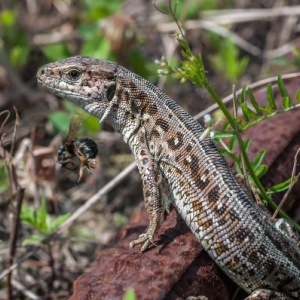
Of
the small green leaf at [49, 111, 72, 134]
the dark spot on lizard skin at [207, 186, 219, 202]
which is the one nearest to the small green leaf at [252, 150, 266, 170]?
the dark spot on lizard skin at [207, 186, 219, 202]

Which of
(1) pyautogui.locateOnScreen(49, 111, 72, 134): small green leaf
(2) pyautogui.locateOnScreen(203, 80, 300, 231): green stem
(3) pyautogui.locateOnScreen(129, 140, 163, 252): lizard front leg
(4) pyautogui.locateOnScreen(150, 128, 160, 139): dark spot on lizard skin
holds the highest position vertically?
(2) pyautogui.locateOnScreen(203, 80, 300, 231): green stem

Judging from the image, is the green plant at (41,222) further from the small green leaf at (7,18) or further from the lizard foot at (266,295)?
the small green leaf at (7,18)

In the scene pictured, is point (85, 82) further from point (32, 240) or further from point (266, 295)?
point (266, 295)

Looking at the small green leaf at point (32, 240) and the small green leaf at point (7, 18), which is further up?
the small green leaf at point (7, 18)

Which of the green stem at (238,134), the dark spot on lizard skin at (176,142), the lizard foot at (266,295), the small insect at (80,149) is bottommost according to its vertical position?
the small insect at (80,149)

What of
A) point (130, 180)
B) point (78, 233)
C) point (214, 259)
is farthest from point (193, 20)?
point (214, 259)

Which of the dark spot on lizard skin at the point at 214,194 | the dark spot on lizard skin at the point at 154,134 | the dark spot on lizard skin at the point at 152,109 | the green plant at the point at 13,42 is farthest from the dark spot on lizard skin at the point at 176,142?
the green plant at the point at 13,42

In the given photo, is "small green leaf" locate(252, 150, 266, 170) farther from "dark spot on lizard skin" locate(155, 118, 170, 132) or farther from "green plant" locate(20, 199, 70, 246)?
"green plant" locate(20, 199, 70, 246)

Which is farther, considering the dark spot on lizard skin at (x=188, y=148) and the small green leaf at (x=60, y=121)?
the small green leaf at (x=60, y=121)

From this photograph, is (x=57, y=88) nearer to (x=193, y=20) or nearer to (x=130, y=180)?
(x=130, y=180)
